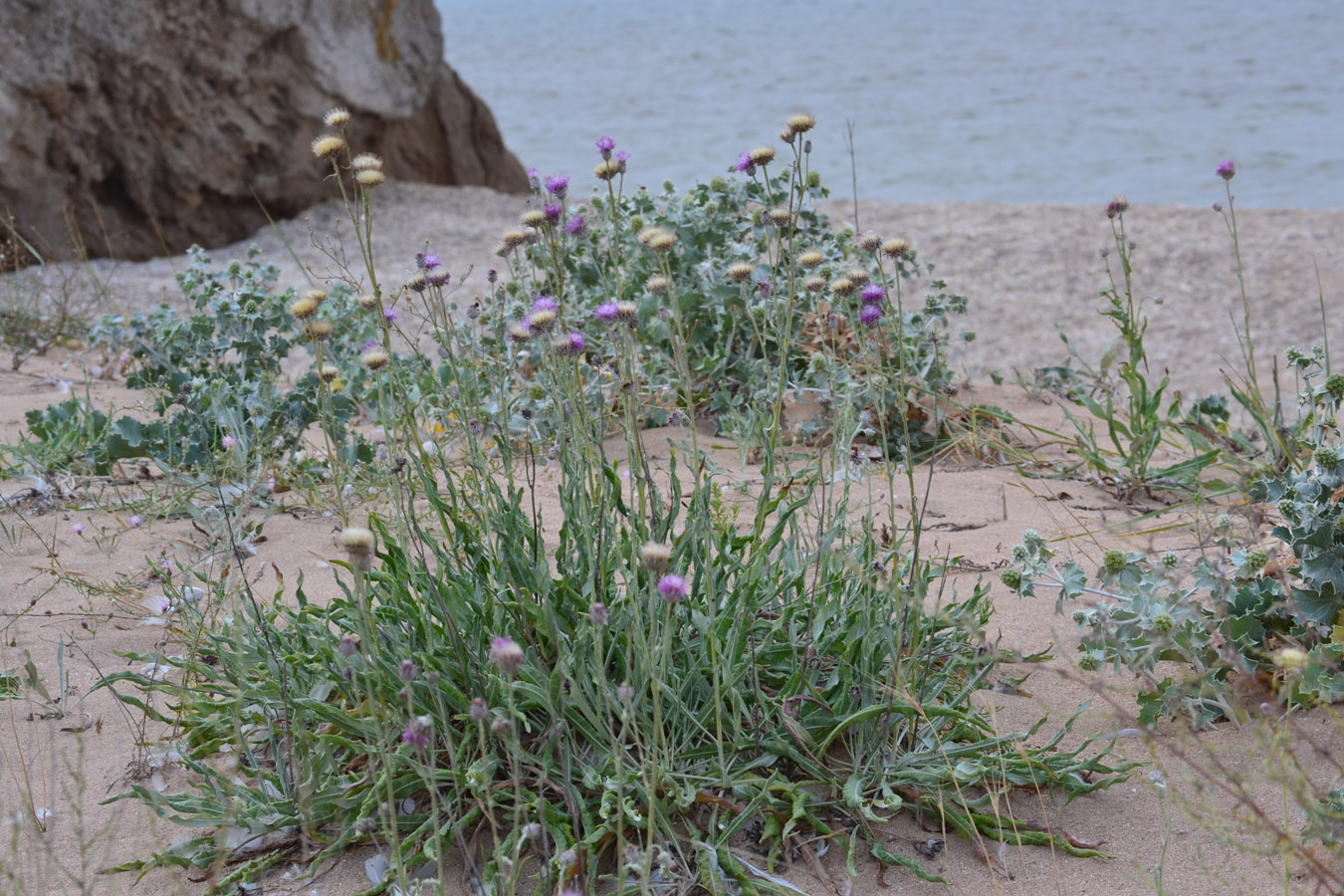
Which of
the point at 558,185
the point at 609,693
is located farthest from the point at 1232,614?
the point at 558,185

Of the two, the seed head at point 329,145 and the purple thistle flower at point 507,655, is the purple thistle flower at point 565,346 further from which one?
the purple thistle flower at point 507,655

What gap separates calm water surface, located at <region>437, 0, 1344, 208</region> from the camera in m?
11.6

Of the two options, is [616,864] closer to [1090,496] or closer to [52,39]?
[1090,496]

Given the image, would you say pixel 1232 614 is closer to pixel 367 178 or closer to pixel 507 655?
pixel 507 655

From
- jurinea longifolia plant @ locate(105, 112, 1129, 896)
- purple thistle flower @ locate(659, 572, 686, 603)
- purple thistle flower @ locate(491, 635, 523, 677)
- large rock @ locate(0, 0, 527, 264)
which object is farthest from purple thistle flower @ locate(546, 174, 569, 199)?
large rock @ locate(0, 0, 527, 264)

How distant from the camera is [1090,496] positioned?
3.42 meters

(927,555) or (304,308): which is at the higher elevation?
(304,308)

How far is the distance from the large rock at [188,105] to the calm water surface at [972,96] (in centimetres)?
333

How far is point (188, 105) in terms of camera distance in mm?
8305

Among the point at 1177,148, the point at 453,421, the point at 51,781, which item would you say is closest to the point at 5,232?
the point at 453,421

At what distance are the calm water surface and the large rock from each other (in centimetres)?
333

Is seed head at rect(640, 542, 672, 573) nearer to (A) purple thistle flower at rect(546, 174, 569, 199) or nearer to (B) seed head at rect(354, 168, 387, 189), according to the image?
(B) seed head at rect(354, 168, 387, 189)

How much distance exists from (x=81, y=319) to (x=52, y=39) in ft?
10.3

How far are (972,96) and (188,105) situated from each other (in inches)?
431
